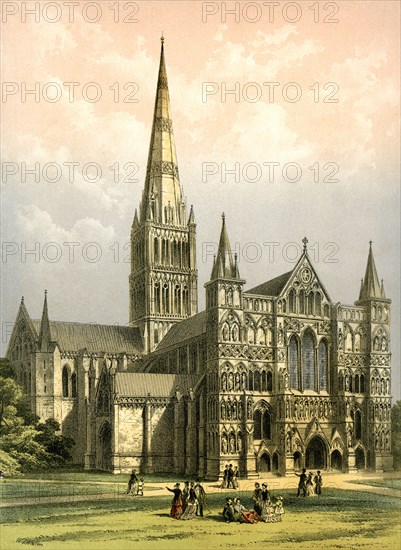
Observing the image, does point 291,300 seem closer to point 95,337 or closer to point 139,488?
point 139,488

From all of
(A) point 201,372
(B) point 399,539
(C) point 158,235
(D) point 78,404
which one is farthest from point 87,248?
(C) point 158,235

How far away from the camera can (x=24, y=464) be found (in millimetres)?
45906

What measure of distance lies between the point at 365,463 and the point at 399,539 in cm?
2612

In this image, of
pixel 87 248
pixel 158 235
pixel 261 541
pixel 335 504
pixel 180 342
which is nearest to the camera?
pixel 261 541

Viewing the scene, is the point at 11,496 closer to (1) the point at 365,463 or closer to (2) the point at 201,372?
(2) the point at 201,372

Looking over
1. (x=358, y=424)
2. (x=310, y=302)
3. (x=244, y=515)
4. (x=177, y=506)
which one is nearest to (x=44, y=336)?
(x=310, y=302)

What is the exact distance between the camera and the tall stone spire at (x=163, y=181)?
72.1 meters

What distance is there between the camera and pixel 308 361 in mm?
54281

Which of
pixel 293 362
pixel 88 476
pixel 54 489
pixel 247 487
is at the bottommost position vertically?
pixel 88 476

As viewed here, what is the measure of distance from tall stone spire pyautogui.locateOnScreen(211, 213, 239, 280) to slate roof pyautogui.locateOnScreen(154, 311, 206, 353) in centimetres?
832

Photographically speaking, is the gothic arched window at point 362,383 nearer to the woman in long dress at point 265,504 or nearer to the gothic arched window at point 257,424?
the gothic arched window at point 257,424

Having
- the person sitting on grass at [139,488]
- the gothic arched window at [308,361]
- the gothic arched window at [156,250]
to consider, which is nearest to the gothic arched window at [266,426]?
the gothic arched window at [308,361]

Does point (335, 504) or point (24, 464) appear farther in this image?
point (24, 464)

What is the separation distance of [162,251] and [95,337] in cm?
1070
